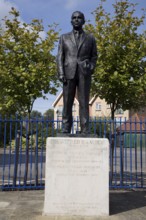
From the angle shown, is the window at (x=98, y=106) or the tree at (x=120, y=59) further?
the window at (x=98, y=106)

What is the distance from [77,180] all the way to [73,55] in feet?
9.08

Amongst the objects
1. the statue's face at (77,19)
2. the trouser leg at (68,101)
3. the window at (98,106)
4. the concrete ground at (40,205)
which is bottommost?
the concrete ground at (40,205)

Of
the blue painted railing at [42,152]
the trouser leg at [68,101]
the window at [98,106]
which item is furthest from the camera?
the window at [98,106]

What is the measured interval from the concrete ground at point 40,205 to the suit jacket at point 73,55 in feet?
10.2

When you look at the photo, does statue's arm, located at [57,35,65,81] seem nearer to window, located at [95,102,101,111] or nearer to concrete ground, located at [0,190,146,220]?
concrete ground, located at [0,190,146,220]

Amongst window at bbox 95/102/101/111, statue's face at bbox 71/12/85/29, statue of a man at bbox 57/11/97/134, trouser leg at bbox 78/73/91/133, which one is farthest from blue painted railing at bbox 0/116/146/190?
window at bbox 95/102/101/111

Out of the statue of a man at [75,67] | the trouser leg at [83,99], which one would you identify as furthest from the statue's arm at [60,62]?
the trouser leg at [83,99]

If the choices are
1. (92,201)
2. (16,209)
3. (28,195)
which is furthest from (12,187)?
(92,201)

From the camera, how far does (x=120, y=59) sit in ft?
32.3

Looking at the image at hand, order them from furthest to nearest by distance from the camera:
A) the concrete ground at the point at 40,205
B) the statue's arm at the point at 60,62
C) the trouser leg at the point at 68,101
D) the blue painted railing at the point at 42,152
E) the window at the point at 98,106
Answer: the window at the point at 98,106, the blue painted railing at the point at 42,152, the trouser leg at the point at 68,101, the statue's arm at the point at 60,62, the concrete ground at the point at 40,205

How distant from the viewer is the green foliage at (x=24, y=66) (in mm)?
9586

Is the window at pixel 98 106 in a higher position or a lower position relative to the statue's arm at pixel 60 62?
higher

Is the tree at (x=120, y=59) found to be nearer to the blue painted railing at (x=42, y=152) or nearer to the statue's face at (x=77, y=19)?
the blue painted railing at (x=42, y=152)

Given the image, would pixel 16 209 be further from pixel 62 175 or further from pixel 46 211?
pixel 62 175
